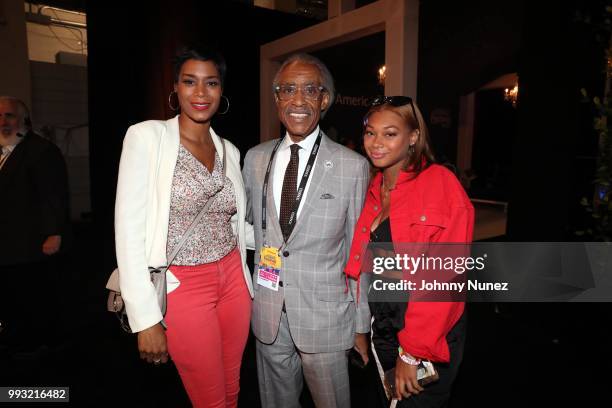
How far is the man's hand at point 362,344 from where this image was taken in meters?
1.74

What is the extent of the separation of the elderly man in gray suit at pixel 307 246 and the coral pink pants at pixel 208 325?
4.1 inches

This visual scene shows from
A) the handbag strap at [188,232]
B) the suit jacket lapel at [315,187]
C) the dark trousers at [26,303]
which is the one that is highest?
the suit jacket lapel at [315,187]

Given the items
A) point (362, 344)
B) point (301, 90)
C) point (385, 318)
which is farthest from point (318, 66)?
point (362, 344)

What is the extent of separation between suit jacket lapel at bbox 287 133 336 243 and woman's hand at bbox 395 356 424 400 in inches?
25.7

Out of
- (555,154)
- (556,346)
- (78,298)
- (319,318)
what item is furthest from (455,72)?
(78,298)

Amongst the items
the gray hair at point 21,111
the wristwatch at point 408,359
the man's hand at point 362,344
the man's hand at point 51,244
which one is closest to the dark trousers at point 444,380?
the wristwatch at point 408,359

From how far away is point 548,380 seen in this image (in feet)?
9.52

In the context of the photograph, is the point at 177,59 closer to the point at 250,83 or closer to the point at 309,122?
the point at 309,122

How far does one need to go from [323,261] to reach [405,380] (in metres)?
0.54

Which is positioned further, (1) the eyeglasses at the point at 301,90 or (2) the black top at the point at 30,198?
(2) the black top at the point at 30,198

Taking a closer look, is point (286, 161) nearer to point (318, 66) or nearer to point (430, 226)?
point (318, 66)

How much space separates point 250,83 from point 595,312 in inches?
234

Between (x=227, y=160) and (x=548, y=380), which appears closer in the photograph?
(x=227, y=160)

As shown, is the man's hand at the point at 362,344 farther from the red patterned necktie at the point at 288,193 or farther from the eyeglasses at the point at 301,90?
the eyeglasses at the point at 301,90
